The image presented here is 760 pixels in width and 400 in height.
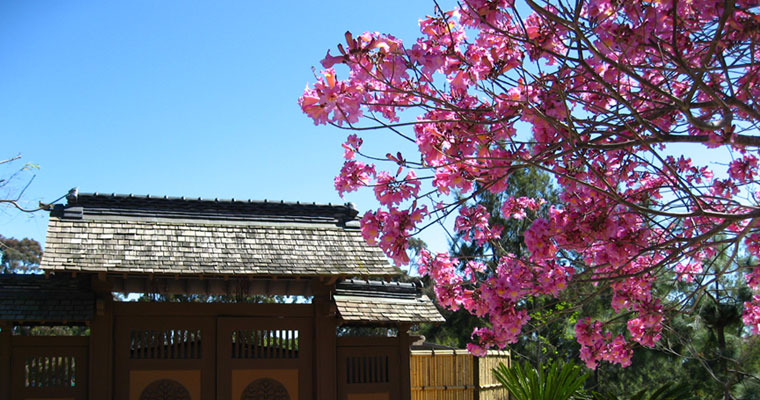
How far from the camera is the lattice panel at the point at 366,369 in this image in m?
9.20

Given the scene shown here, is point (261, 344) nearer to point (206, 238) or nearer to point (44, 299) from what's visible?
point (206, 238)

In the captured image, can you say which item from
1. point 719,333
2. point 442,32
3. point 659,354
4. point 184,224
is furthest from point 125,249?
point 659,354

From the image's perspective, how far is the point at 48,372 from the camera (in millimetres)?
8305

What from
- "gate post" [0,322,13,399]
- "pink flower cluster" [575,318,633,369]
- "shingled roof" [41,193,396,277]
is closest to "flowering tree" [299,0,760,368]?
"pink flower cluster" [575,318,633,369]

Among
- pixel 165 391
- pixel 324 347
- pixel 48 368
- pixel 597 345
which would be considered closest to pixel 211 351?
pixel 165 391

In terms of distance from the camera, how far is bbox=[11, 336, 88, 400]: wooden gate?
8.17m

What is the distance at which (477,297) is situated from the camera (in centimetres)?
500

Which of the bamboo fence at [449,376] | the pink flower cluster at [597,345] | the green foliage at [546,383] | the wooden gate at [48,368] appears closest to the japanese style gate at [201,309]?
the wooden gate at [48,368]

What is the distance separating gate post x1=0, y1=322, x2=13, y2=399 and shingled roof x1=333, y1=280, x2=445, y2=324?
141 inches

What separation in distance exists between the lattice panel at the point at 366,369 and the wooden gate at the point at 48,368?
300cm

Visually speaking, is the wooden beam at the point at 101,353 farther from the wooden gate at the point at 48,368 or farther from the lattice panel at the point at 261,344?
the lattice panel at the point at 261,344

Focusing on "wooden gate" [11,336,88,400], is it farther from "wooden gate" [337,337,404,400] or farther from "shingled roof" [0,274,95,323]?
"wooden gate" [337,337,404,400]

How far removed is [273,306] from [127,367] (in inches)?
69.2

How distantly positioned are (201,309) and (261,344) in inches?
32.6
